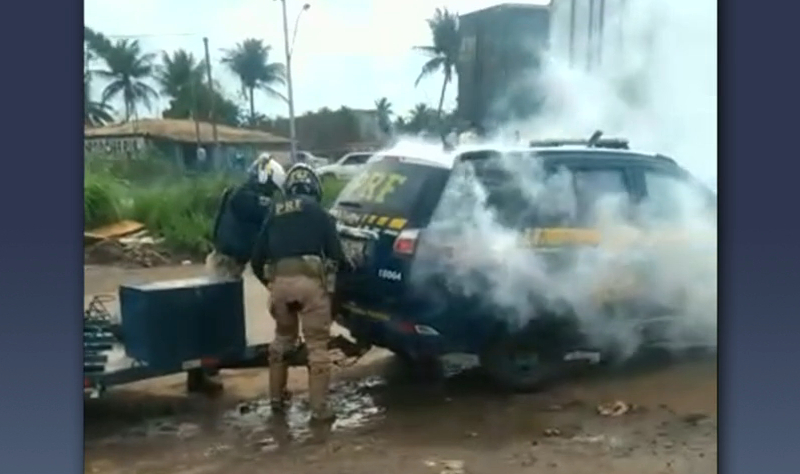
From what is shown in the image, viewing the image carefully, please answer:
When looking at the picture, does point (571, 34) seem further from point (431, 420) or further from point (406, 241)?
point (431, 420)

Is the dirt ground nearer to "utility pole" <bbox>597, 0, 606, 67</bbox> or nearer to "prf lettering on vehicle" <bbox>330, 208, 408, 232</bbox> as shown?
"prf lettering on vehicle" <bbox>330, 208, 408, 232</bbox>

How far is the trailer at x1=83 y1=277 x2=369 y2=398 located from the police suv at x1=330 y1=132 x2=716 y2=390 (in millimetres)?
144

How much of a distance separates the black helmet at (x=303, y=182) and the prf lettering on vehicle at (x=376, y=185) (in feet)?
0.29

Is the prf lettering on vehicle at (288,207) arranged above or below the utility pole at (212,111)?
below

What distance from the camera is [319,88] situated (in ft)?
9.02

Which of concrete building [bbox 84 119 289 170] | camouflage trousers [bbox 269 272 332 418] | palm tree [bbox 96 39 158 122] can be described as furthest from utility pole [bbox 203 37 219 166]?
camouflage trousers [bbox 269 272 332 418]

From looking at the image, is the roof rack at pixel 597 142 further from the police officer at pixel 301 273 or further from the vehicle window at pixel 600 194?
the police officer at pixel 301 273

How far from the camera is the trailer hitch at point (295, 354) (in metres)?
2.75

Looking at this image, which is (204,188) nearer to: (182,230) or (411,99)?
(182,230)

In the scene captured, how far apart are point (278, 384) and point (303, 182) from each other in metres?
0.48

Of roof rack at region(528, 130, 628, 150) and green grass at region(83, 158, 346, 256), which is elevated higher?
roof rack at region(528, 130, 628, 150)

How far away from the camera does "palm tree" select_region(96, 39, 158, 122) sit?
8.88ft

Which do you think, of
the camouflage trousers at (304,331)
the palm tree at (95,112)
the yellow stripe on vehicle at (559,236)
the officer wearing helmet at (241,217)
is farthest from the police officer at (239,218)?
the yellow stripe on vehicle at (559,236)

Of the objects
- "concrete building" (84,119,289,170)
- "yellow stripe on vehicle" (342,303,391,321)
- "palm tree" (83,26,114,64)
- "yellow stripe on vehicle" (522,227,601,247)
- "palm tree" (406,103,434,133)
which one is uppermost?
"palm tree" (83,26,114,64)
